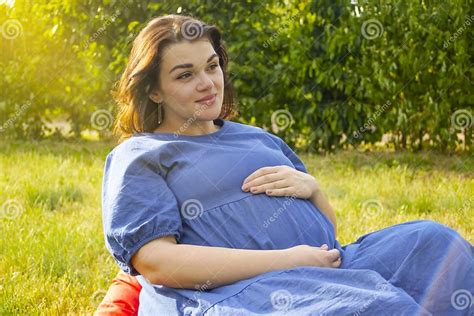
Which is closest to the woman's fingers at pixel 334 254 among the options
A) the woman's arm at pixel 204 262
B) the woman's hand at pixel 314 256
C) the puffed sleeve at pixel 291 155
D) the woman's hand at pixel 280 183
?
the woman's hand at pixel 314 256

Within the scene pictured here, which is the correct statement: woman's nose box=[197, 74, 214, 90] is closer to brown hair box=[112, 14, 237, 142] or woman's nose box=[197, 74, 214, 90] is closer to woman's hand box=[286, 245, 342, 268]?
brown hair box=[112, 14, 237, 142]

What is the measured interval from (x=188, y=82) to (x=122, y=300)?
0.94 metres

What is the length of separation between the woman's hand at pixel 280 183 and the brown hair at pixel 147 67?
20.1 inches

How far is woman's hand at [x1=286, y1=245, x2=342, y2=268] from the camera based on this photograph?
2.23 metres

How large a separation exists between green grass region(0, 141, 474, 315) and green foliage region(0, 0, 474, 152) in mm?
370

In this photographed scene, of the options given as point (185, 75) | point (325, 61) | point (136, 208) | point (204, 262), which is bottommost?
point (204, 262)

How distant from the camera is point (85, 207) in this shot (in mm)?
4992

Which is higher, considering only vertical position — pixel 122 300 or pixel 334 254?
pixel 334 254

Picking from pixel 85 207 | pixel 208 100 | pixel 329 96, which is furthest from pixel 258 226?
pixel 329 96

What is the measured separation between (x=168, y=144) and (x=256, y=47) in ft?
16.8

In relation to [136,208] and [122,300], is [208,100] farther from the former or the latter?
[122,300]

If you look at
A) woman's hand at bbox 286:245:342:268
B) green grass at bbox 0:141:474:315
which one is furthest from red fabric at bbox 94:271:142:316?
woman's hand at bbox 286:245:342:268

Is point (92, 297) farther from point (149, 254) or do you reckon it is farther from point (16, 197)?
point (16, 197)

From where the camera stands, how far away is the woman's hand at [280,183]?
2.47 m
